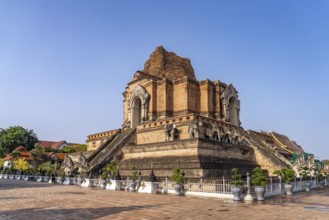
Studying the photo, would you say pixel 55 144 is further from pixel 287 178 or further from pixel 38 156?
pixel 287 178

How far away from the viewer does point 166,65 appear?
3403cm

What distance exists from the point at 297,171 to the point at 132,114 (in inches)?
698

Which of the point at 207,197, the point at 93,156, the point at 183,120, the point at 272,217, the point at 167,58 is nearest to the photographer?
the point at 272,217

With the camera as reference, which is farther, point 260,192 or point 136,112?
point 136,112

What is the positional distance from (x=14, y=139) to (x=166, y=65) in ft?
145

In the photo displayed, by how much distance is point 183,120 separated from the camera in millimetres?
23703

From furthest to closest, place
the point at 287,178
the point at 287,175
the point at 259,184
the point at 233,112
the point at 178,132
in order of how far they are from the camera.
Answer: the point at 233,112
the point at 178,132
the point at 287,178
the point at 287,175
the point at 259,184

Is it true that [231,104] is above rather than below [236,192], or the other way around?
above

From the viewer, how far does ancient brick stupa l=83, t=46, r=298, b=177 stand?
19.4m

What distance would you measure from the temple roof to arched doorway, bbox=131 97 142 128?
401cm

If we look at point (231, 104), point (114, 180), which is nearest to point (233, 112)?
point (231, 104)

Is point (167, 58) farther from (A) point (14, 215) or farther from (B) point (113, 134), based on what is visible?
(A) point (14, 215)

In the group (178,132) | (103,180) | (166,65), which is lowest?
(103,180)

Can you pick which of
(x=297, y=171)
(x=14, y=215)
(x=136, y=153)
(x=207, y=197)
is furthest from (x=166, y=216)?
(x=297, y=171)
